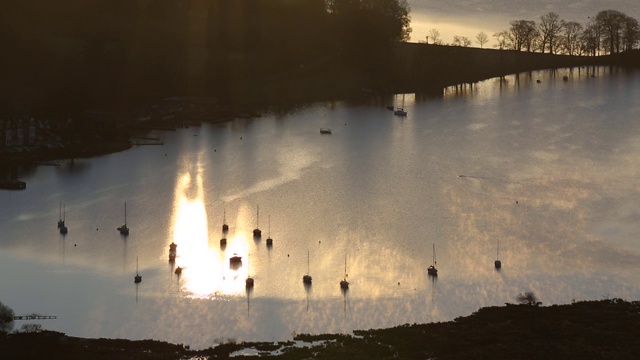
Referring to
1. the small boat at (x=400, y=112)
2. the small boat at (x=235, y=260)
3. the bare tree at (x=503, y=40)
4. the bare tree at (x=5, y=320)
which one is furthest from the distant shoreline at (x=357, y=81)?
the bare tree at (x=5, y=320)

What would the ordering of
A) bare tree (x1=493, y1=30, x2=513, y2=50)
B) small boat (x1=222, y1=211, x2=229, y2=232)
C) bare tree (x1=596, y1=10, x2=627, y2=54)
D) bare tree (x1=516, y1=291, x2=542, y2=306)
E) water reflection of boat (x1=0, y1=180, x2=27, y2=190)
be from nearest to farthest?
1. bare tree (x1=516, y1=291, x2=542, y2=306)
2. small boat (x1=222, y1=211, x2=229, y2=232)
3. water reflection of boat (x1=0, y1=180, x2=27, y2=190)
4. bare tree (x1=596, y1=10, x2=627, y2=54)
5. bare tree (x1=493, y1=30, x2=513, y2=50)

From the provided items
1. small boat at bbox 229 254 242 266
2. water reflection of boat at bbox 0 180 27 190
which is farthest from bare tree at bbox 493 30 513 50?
small boat at bbox 229 254 242 266

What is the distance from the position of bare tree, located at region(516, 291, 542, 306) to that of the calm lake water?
27 cm

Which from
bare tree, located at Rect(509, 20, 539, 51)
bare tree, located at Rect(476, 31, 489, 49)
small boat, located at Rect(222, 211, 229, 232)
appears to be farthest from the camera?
bare tree, located at Rect(476, 31, 489, 49)

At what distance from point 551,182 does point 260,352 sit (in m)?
18.9

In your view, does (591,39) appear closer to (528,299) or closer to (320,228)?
(320,228)

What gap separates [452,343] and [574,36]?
6572 centimetres

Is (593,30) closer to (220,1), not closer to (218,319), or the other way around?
(220,1)

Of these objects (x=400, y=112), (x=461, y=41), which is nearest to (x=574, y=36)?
(x=461, y=41)

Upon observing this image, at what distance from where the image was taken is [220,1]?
72188 mm

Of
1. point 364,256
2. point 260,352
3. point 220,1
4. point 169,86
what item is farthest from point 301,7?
point 260,352

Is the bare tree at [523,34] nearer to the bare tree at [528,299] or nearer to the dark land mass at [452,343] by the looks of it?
the bare tree at [528,299]

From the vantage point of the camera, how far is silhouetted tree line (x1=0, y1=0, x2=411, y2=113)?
5638 centimetres

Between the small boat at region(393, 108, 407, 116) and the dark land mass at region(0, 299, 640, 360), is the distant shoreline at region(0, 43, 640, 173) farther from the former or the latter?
the dark land mass at region(0, 299, 640, 360)
